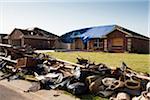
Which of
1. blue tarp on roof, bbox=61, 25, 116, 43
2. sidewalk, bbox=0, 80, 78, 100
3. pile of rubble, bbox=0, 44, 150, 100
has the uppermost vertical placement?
blue tarp on roof, bbox=61, 25, 116, 43

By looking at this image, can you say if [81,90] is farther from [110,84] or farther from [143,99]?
[143,99]

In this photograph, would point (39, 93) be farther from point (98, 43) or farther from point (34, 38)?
point (34, 38)

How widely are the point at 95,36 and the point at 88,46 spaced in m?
1.71

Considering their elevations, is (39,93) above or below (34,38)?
below

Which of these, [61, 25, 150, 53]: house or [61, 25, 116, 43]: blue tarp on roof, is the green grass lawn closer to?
[61, 25, 150, 53]: house

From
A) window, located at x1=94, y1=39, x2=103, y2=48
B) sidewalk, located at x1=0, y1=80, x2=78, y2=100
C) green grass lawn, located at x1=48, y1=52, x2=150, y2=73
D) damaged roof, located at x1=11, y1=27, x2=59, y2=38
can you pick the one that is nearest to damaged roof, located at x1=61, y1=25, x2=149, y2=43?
window, located at x1=94, y1=39, x2=103, y2=48

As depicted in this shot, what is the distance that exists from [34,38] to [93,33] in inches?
399

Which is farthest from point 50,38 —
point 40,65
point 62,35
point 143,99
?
point 143,99

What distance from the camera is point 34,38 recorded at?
37.2 meters

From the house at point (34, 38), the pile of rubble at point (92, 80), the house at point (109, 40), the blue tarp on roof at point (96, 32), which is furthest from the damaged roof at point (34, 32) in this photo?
the pile of rubble at point (92, 80)

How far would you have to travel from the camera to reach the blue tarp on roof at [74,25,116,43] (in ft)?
100

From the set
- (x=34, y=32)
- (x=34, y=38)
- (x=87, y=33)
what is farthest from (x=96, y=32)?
(x=34, y=32)

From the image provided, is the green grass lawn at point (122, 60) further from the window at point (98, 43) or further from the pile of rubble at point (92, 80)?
the window at point (98, 43)

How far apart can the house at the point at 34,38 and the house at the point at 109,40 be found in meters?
4.90
